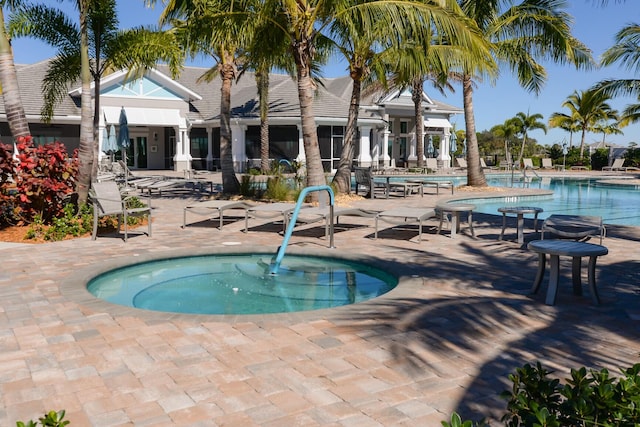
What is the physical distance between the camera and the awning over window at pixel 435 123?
40331 millimetres

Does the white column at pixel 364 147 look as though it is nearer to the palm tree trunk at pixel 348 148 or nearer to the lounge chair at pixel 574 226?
the palm tree trunk at pixel 348 148

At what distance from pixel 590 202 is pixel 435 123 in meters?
21.2

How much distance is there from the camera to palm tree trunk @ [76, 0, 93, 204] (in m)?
12.2

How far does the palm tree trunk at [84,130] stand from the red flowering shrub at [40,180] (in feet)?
1.20

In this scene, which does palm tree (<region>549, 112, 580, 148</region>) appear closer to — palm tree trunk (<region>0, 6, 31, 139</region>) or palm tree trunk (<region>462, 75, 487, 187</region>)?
palm tree trunk (<region>462, 75, 487, 187</region>)

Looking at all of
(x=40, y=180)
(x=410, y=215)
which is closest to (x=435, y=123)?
(x=410, y=215)

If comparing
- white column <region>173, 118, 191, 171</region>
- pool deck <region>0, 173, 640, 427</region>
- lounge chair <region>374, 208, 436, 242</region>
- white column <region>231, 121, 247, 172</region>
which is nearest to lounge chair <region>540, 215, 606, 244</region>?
pool deck <region>0, 173, 640, 427</region>

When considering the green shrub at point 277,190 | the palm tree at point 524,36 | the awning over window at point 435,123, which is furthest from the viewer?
the awning over window at point 435,123

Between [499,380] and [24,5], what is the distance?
1395 centimetres

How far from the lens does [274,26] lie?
53.2ft

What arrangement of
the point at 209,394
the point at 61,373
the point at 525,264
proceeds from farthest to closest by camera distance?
the point at 525,264, the point at 61,373, the point at 209,394

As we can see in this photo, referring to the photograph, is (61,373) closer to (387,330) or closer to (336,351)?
(336,351)

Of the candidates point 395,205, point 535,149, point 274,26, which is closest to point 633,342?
point 395,205

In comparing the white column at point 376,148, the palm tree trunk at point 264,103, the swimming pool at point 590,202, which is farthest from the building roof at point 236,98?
the swimming pool at point 590,202
